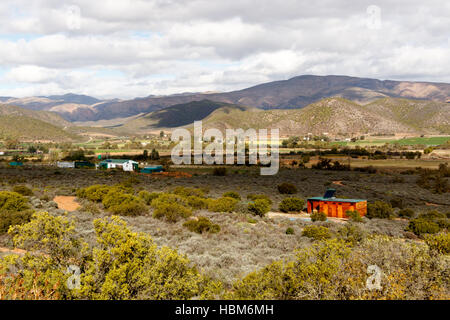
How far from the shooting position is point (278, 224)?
22.8 metres

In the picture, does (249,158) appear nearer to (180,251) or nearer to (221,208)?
(221,208)

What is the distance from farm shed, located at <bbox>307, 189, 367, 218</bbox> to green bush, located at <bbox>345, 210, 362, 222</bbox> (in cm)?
72

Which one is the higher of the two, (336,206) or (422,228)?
(422,228)

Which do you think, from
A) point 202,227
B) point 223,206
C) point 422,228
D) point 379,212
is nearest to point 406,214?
point 379,212

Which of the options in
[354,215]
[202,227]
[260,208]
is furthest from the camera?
[354,215]

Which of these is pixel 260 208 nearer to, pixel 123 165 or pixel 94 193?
pixel 94 193

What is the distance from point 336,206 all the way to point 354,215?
2755 millimetres

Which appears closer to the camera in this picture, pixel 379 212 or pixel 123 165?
pixel 379 212

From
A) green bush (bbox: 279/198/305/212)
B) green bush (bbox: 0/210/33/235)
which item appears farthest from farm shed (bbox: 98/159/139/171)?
green bush (bbox: 0/210/33/235)

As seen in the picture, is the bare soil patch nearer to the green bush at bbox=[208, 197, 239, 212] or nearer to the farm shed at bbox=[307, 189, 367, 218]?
the green bush at bbox=[208, 197, 239, 212]

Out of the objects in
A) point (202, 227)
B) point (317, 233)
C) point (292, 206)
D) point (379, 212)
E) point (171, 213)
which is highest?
point (171, 213)

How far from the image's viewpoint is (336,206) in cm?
2880
